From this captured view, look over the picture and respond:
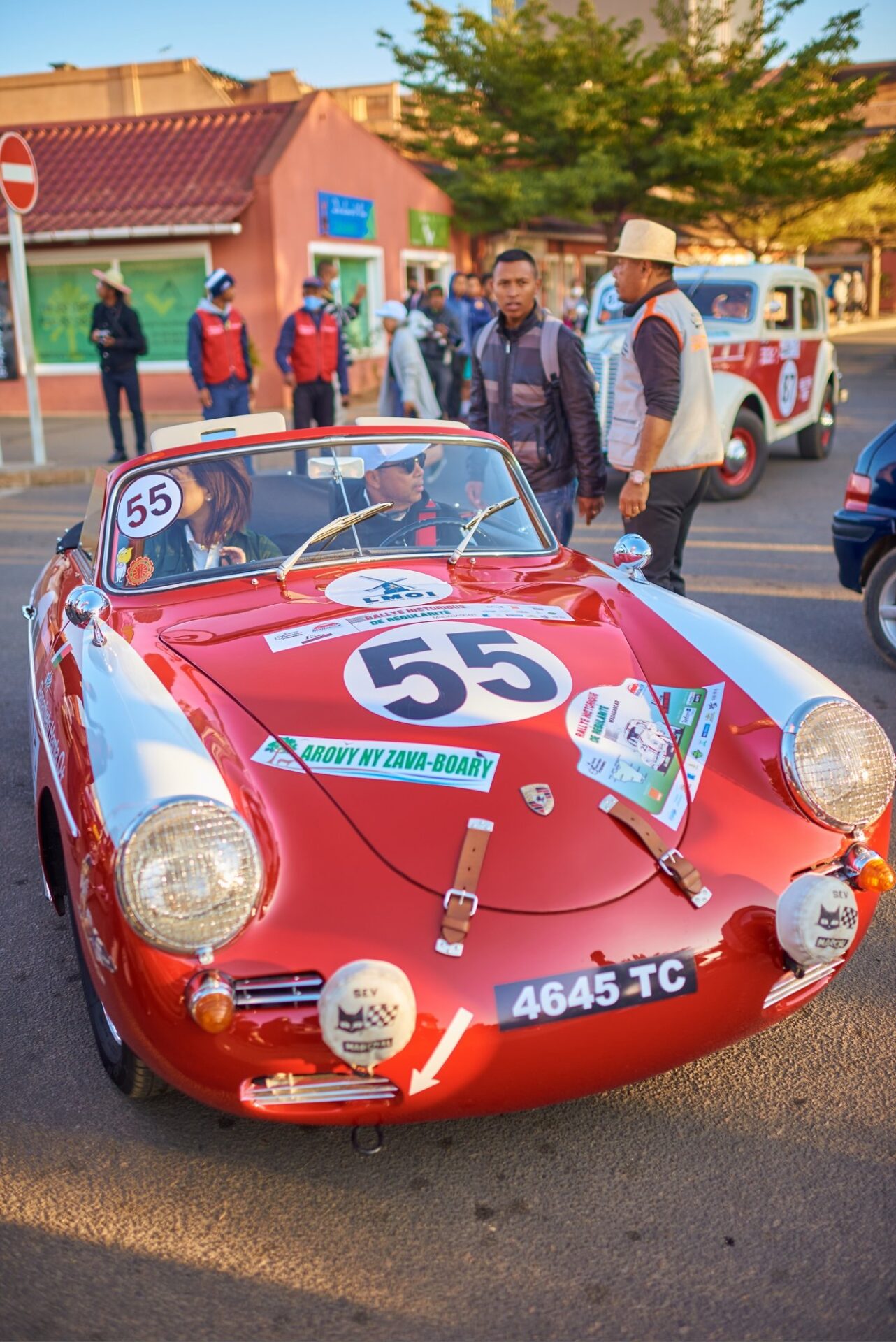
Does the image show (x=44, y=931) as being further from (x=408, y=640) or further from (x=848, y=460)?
(x=848, y=460)

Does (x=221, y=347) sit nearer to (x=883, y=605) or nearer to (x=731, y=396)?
(x=731, y=396)

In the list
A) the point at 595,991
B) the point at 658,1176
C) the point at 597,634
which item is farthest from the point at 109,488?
the point at 658,1176

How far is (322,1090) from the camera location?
6.89ft

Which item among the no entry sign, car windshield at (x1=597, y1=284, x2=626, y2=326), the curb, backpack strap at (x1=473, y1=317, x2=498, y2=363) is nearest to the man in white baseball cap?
backpack strap at (x1=473, y1=317, x2=498, y2=363)

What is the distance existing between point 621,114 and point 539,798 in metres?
24.6

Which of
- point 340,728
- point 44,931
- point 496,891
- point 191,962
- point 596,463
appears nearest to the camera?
point 191,962

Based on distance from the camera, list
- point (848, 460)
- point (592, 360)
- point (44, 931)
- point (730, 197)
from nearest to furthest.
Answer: point (44, 931) < point (592, 360) < point (848, 460) < point (730, 197)

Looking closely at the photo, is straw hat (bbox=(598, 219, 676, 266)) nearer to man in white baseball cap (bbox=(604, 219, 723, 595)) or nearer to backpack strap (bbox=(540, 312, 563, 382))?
man in white baseball cap (bbox=(604, 219, 723, 595))

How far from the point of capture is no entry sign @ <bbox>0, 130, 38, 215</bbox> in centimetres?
1130

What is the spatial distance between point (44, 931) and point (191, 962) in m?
1.40

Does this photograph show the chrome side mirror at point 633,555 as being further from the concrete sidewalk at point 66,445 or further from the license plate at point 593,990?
the concrete sidewalk at point 66,445

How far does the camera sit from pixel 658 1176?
2.30m

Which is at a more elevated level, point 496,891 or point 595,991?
point 496,891

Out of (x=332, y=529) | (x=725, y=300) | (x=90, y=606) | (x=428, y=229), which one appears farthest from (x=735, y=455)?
(x=428, y=229)
